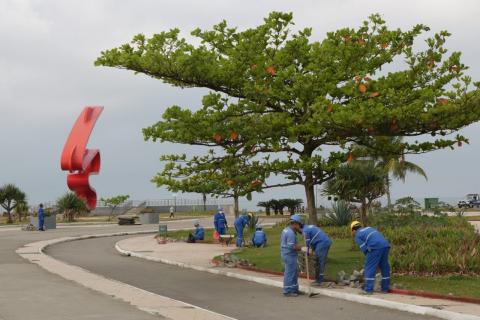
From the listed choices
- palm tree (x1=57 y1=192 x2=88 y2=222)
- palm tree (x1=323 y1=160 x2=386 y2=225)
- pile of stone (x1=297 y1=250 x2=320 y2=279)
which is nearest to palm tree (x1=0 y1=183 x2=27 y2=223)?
palm tree (x1=57 y1=192 x2=88 y2=222)

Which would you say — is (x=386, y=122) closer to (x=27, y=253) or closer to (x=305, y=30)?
(x=305, y=30)

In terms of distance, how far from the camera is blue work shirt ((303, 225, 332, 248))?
13289 millimetres

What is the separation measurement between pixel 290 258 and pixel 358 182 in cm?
1515

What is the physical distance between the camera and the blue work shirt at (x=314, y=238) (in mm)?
13289

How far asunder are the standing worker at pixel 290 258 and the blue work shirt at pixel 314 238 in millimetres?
235

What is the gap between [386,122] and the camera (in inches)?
560

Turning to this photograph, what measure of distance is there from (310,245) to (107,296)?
422 centimetres

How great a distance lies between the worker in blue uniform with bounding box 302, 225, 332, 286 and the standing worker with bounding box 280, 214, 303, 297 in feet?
0.94

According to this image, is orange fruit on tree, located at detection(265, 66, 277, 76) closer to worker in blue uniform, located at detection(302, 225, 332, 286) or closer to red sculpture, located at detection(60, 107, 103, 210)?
worker in blue uniform, located at detection(302, 225, 332, 286)

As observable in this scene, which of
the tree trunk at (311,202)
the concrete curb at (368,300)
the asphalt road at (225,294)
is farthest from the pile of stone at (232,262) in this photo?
the tree trunk at (311,202)

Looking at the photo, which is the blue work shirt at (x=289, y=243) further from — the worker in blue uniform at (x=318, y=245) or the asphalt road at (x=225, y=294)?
the asphalt road at (x=225, y=294)

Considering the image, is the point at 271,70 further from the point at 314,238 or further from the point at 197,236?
the point at 197,236

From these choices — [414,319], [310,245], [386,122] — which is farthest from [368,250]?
[386,122]

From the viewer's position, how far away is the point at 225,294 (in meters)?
13.0
